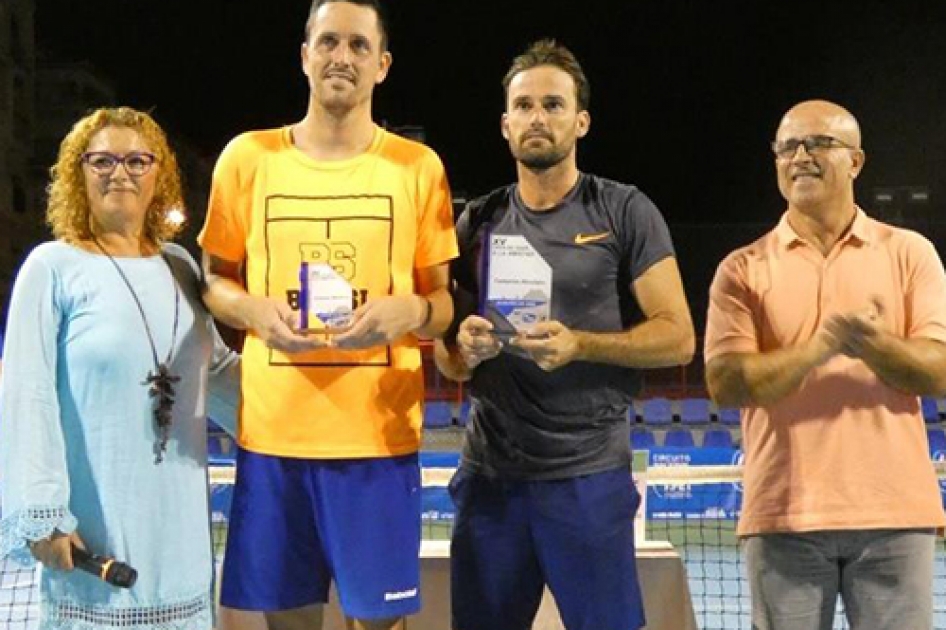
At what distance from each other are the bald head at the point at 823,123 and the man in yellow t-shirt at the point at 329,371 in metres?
1.02

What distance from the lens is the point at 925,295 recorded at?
272 cm

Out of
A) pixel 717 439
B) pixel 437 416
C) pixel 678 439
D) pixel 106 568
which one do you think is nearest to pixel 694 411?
pixel 717 439

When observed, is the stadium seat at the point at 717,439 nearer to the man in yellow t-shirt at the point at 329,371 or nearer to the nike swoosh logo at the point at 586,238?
the nike swoosh logo at the point at 586,238

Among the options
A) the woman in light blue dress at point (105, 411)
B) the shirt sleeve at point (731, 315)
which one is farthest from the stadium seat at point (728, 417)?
the woman in light blue dress at point (105, 411)

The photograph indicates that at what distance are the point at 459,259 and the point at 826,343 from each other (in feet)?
3.34

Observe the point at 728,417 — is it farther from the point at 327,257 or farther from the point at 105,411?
the point at 105,411

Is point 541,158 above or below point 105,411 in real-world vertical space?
above

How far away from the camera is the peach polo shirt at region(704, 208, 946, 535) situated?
2.69 metres

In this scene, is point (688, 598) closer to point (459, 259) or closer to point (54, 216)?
point (459, 259)

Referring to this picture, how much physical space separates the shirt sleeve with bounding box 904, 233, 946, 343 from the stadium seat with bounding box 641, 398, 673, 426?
34.4ft

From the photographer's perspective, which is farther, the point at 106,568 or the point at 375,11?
the point at 375,11

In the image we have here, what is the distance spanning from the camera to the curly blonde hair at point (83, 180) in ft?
8.70

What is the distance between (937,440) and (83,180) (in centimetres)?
1001

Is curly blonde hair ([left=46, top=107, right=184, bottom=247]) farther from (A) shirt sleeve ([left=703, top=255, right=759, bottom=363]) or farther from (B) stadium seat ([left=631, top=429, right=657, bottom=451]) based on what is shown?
(B) stadium seat ([left=631, top=429, right=657, bottom=451])
